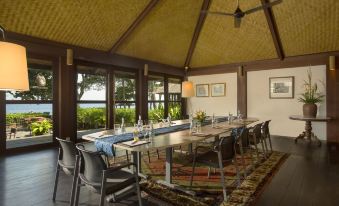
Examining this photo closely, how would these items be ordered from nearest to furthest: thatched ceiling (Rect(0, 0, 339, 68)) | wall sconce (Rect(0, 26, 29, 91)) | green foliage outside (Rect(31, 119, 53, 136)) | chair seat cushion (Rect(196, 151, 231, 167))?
1. wall sconce (Rect(0, 26, 29, 91))
2. chair seat cushion (Rect(196, 151, 231, 167))
3. thatched ceiling (Rect(0, 0, 339, 68))
4. green foliage outside (Rect(31, 119, 53, 136))

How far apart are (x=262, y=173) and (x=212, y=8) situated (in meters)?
4.37

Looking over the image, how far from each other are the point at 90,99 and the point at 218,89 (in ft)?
15.4

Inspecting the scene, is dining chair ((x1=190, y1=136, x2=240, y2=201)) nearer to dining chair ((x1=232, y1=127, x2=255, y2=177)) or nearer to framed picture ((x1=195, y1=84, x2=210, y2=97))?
dining chair ((x1=232, y1=127, x2=255, y2=177))

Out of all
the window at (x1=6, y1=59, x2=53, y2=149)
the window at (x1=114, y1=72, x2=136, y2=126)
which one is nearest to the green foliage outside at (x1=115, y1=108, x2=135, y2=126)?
the window at (x1=114, y1=72, x2=136, y2=126)

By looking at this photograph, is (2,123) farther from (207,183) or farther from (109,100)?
(207,183)

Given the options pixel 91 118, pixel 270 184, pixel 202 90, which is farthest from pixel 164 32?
pixel 270 184

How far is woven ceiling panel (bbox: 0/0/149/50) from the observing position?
13.9 feet

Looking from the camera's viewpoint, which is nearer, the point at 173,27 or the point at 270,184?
the point at 270,184


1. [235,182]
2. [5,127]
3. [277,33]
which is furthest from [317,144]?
[5,127]

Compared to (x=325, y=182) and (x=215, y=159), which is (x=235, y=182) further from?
(x=325, y=182)

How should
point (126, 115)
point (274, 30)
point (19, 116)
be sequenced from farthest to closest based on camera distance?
point (126, 115) < point (274, 30) < point (19, 116)

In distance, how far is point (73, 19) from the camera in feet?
16.0

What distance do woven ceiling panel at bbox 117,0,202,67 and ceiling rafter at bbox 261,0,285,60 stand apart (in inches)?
67.5

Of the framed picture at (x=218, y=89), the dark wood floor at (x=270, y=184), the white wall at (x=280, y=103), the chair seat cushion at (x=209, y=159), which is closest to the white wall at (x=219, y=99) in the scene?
the framed picture at (x=218, y=89)
